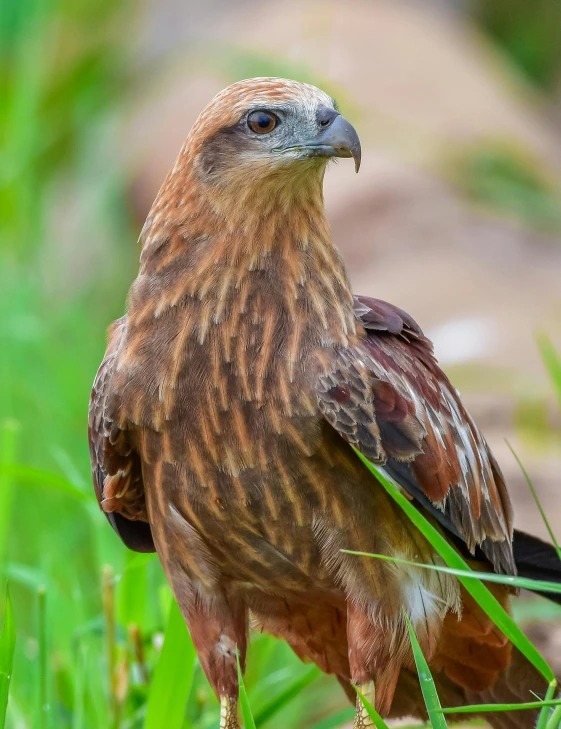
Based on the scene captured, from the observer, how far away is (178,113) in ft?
28.7

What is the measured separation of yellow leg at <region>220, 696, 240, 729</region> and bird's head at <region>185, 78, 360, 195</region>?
136 cm

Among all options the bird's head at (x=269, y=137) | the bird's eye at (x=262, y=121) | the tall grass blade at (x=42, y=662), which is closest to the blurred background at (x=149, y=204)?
the tall grass blade at (x=42, y=662)

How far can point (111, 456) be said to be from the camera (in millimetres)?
3125

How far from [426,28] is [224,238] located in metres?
8.09

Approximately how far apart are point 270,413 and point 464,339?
3.03m

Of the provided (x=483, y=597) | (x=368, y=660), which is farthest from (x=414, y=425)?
(x=368, y=660)

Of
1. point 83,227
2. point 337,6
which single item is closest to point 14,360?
point 83,227

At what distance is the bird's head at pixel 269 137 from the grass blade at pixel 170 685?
1221mm

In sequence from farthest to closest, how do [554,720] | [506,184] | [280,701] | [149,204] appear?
[149,204] < [506,184] < [280,701] < [554,720]

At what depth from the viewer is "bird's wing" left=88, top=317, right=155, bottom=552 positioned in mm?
3068

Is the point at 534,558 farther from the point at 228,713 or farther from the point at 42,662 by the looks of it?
the point at 42,662

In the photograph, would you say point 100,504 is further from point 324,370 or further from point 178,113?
point 178,113

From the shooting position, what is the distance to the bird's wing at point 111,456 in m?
3.07

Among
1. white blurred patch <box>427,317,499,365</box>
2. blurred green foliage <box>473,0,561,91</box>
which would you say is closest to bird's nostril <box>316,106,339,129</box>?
white blurred patch <box>427,317,499,365</box>
